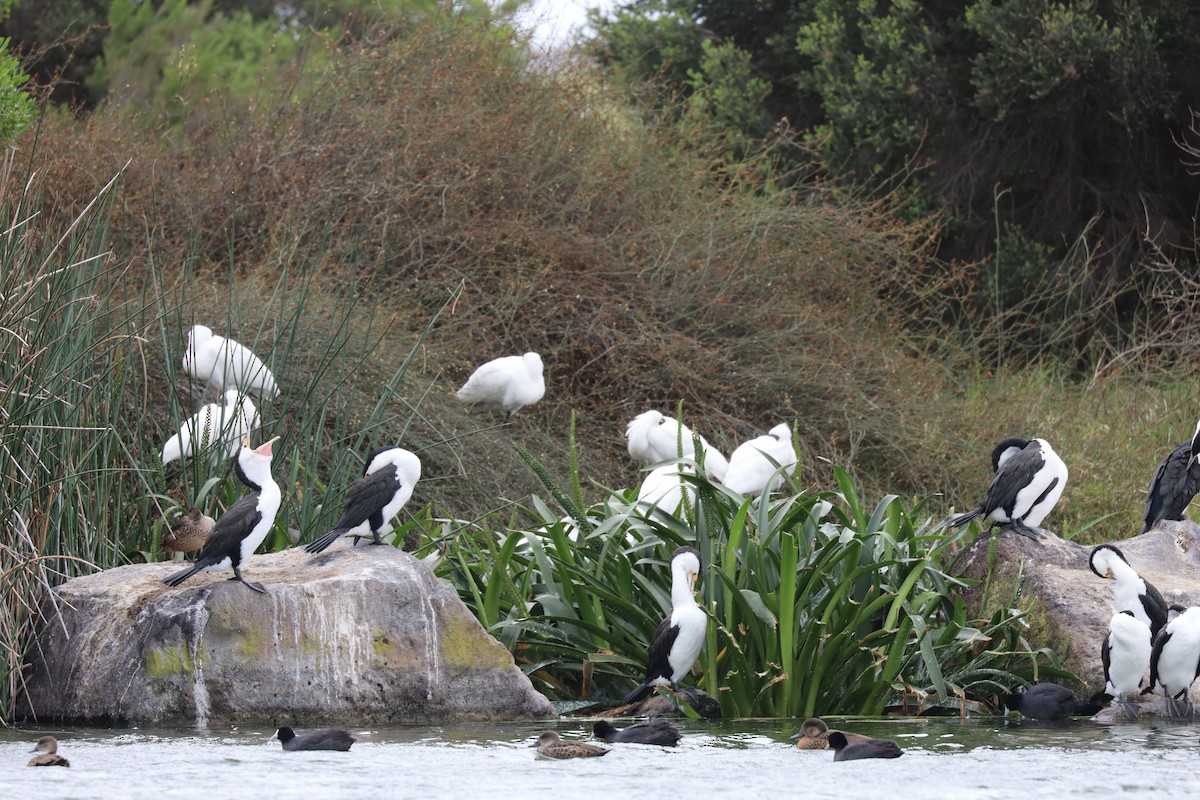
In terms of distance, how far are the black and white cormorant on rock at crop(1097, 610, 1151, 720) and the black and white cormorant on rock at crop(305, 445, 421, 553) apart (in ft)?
8.68

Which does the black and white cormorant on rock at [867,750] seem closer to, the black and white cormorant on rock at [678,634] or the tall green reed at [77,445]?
the black and white cormorant on rock at [678,634]

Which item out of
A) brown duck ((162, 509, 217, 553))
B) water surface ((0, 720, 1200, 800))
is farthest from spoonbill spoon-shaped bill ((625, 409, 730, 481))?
water surface ((0, 720, 1200, 800))

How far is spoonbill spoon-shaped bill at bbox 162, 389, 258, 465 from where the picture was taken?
607 cm

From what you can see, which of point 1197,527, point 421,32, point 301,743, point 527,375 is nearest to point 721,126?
point 421,32

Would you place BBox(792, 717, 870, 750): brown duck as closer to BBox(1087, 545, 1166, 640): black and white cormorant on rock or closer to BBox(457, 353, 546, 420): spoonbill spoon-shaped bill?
BBox(1087, 545, 1166, 640): black and white cormorant on rock

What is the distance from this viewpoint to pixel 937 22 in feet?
47.7

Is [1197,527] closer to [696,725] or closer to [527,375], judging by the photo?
[696,725]

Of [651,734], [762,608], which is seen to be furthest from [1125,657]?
[651,734]

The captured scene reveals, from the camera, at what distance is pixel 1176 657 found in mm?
5465

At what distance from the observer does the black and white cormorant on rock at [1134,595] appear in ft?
18.9

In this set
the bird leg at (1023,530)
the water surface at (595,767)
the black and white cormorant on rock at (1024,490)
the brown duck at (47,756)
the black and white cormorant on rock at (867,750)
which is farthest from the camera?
the bird leg at (1023,530)

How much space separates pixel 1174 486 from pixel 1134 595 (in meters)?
1.81

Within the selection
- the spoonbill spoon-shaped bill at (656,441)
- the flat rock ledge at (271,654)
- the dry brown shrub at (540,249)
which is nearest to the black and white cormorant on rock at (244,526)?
the flat rock ledge at (271,654)

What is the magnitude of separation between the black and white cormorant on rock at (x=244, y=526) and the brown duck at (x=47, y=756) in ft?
2.99
